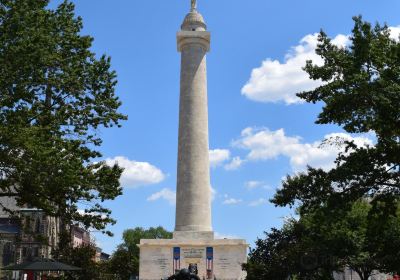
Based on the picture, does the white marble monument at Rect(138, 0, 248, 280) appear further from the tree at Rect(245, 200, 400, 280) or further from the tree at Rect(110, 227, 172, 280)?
the tree at Rect(110, 227, 172, 280)

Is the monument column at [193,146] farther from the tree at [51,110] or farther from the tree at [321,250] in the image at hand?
the tree at [51,110]

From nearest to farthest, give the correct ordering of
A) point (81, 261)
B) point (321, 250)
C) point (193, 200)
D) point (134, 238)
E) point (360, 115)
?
point (360, 115) < point (321, 250) < point (81, 261) < point (193, 200) < point (134, 238)

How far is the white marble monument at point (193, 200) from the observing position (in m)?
42.3

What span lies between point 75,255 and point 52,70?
57.9 feet

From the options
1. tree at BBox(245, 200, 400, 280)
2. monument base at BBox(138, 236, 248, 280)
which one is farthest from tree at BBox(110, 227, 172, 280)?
tree at BBox(245, 200, 400, 280)

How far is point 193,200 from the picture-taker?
44.7 meters

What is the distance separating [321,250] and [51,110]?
690 inches

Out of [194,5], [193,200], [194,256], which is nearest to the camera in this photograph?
[194,256]

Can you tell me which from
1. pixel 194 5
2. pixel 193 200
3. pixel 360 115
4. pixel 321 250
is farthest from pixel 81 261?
pixel 194 5

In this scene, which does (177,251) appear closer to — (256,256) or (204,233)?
(204,233)

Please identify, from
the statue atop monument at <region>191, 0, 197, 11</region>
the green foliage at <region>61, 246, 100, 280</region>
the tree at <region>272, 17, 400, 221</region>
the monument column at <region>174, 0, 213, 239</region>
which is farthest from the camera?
the statue atop monument at <region>191, 0, 197, 11</region>

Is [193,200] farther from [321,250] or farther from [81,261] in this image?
[321,250]

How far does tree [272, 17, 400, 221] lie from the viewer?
59.0 ft

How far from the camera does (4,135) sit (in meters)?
20.1
